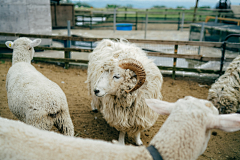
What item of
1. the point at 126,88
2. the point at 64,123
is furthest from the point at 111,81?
the point at 64,123

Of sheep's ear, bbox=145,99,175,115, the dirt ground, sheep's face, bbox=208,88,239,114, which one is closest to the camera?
sheep's ear, bbox=145,99,175,115

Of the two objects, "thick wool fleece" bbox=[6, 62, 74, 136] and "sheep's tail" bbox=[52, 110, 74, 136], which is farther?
"sheep's tail" bbox=[52, 110, 74, 136]

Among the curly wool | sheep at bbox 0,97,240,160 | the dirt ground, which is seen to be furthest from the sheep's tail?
sheep at bbox 0,97,240,160

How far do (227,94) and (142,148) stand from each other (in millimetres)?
2054

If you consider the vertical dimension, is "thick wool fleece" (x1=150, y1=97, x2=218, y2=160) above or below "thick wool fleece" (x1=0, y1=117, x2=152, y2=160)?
above

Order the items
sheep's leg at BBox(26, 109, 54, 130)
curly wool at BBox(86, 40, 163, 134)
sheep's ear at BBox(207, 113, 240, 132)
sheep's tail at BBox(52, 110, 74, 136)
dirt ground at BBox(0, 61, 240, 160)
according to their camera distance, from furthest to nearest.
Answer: dirt ground at BBox(0, 61, 240, 160), curly wool at BBox(86, 40, 163, 134), sheep's tail at BBox(52, 110, 74, 136), sheep's leg at BBox(26, 109, 54, 130), sheep's ear at BBox(207, 113, 240, 132)

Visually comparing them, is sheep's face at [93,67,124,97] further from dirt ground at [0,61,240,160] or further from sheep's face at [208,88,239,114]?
sheep's face at [208,88,239,114]

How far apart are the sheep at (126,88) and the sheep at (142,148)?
1.47 m

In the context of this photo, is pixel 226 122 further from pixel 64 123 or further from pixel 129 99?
pixel 64 123

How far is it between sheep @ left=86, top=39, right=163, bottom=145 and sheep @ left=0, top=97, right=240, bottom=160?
147cm

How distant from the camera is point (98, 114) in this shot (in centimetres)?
430

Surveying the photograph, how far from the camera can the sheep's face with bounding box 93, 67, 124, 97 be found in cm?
278

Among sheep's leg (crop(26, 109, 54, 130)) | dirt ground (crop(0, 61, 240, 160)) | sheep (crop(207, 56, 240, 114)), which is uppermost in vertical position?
sheep (crop(207, 56, 240, 114))

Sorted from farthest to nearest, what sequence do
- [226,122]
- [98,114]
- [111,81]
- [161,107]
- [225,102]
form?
[98,114] → [111,81] → [225,102] → [161,107] → [226,122]
